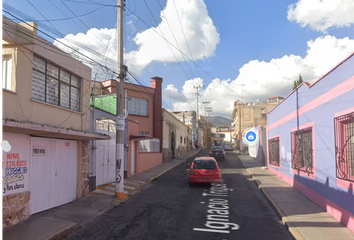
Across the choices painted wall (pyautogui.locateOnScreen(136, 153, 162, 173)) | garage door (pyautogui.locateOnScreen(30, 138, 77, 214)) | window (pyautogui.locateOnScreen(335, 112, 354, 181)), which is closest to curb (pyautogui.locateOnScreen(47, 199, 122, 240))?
garage door (pyautogui.locateOnScreen(30, 138, 77, 214))

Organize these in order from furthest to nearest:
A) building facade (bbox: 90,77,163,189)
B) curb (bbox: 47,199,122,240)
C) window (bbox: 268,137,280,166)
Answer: window (bbox: 268,137,280,166) < building facade (bbox: 90,77,163,189) < curb (bbox: 47,199,122,240)

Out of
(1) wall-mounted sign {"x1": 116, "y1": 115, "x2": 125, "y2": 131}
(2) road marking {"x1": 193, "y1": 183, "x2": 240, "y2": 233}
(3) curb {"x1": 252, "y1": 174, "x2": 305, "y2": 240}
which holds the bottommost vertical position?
(2) road marking {"x1": 193, "y1": 183, "x2": 240, "y2": 233}

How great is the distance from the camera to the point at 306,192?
10703 millimetres

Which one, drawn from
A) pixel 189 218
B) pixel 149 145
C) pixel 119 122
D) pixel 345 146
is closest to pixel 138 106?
pixel 149 145

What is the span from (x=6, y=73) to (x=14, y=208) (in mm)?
3566

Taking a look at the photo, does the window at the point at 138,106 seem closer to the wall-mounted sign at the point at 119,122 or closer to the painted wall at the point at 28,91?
the wall-mounted sign at the point at 119,122

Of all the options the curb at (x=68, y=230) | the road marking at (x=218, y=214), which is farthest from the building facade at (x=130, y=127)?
the road marking at (x=218, y=214)

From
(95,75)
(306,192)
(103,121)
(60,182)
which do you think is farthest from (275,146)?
(60,182)

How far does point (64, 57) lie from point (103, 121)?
16.1 feet

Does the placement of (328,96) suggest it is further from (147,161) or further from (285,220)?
(147,161)

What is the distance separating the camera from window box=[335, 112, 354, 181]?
7.14 meters

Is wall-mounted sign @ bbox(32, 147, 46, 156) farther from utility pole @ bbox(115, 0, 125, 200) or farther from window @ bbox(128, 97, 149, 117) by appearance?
window @ bbox(128, 97, 149, 117)

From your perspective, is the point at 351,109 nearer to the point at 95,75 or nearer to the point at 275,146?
the point at 95,75

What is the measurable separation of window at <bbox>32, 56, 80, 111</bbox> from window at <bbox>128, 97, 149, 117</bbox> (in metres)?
12.6
